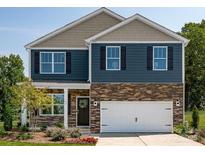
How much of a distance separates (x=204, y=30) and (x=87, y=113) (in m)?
29.3

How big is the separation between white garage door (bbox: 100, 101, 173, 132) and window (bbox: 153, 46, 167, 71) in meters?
2.17

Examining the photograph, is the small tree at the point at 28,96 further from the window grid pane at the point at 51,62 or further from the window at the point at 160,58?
the window at the point at 160,58

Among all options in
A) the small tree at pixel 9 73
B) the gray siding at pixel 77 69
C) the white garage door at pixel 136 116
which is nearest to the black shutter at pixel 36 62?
the gray siding at pixel 77 69

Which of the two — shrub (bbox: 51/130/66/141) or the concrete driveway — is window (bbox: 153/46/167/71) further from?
shrub (bbox: 51/130/66/141)

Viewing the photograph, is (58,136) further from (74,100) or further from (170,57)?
(170,57)

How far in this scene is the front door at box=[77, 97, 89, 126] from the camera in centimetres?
3175

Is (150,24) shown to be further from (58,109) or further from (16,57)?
(16,57)

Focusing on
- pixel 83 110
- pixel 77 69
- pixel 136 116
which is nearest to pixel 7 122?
pixel 83 110

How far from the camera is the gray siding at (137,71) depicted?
2917 cm

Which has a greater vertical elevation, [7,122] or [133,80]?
[133,80]

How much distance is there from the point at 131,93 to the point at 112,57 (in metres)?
2.44

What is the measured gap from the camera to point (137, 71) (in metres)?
29.3
